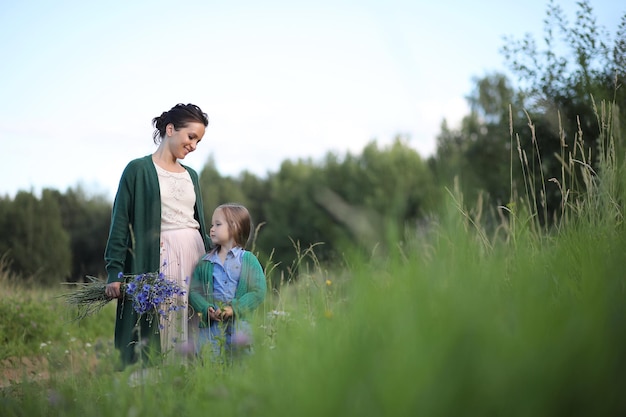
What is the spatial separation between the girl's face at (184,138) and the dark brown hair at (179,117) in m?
0.03

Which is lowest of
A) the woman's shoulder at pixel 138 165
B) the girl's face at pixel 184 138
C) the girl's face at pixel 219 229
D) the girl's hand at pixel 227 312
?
the girl's hand at pixel 227 312

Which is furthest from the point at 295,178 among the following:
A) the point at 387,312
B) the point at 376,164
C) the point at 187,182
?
the point at 387,312

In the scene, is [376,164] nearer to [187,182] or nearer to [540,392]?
[187,182]

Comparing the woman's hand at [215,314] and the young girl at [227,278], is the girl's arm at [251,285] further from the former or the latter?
the woman's hand at [215,314]

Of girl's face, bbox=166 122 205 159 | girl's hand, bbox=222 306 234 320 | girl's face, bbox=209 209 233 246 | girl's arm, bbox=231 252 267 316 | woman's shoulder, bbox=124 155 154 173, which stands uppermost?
girl's face, bbox=166 122 205 159

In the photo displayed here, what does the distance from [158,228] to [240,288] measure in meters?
0.77

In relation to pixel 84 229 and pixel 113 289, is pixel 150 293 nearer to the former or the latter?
pixel 113 289

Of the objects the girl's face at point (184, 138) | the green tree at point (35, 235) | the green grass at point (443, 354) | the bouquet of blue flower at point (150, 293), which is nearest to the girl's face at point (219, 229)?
the bouquet of blue flower at point (150, 293)

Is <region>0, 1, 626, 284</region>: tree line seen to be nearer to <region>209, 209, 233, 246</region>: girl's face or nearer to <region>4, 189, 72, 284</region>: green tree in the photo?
<region>4, 189, 72, 284</region>: green tree

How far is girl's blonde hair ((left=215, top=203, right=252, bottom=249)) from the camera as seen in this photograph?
4664 mm

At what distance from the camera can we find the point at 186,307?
4.61 meters

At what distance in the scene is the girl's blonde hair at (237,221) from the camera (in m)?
4.66

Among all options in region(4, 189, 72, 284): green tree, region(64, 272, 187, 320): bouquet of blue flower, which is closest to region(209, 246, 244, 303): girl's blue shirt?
region(64, 272, 187, 320): bouquet of blue flower

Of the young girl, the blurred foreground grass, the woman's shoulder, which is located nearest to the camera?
the blurred foreground grass
